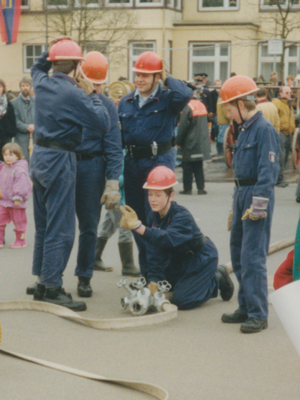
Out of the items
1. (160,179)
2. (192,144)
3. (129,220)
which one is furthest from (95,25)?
(129,220)

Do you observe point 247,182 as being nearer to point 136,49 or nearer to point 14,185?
point 14,185

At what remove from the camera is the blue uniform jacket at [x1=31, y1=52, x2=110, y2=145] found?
222 inches

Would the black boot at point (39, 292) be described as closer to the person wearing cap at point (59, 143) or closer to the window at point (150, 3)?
the person wearing cap at point (59, 143)

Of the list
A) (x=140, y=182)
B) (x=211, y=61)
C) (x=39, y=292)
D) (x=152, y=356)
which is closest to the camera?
(x=152, y=356)

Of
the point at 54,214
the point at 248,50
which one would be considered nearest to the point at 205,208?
the point at 54,214

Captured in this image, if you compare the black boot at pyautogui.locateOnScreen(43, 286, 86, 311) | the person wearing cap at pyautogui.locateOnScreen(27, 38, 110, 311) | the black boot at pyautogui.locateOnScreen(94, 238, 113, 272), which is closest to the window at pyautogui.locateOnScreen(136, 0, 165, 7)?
the black boot at pyautogui.locateOnScreen(94, 238, 113, 272)

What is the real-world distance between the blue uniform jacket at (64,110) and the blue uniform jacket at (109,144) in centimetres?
44

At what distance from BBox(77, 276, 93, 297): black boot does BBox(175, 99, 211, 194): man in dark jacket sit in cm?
700

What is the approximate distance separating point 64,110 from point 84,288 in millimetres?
1664

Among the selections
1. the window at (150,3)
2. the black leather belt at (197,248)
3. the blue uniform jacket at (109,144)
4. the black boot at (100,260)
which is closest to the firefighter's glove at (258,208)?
the black leather belt at (197,248)

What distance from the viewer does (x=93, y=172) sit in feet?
20.7

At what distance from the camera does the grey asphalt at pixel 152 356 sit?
4.14 metres

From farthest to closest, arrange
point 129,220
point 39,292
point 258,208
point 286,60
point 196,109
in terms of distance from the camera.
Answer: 1. point 286,60
2. point 196,109
3. point 39,292
4. point 129,220
5. point 258,208

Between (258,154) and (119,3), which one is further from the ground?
(119,3)
